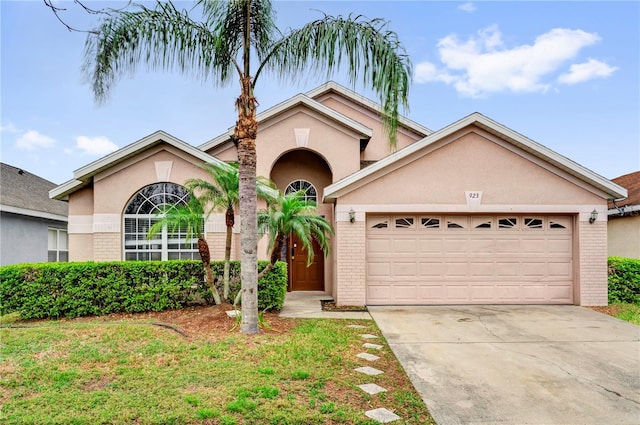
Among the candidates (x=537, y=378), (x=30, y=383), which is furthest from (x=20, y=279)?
(x=537, y=378)

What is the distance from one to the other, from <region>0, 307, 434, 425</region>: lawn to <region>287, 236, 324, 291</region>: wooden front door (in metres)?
4.95

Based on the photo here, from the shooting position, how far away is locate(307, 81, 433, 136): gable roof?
14.6m

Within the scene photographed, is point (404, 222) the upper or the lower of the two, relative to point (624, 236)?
upper

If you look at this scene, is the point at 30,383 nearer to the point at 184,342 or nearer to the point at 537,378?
the point at 184,342

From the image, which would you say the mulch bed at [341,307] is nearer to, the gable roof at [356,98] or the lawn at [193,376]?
the lawn at [193,376]

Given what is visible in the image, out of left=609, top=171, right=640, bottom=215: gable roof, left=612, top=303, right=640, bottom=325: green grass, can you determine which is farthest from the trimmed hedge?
left=609, top=171, right=640, bottom=215: gable roof

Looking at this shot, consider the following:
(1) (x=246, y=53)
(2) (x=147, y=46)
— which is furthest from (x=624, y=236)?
(2) (x=147, y=46)

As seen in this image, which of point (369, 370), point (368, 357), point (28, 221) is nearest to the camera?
point (369, 370)

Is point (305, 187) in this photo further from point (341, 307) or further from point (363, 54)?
point (363, 54)

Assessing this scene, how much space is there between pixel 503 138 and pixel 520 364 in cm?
637

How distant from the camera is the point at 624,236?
1335 cm

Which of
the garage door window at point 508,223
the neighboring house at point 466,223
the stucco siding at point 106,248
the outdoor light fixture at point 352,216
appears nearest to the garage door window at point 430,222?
the neighboring house at point 466,223

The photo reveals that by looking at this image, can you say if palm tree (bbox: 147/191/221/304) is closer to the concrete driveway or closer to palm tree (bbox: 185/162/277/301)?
palm tree (bbox: 185/162/277/301)

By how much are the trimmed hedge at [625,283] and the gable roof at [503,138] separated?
217 centimetres
